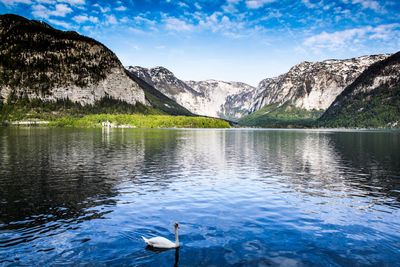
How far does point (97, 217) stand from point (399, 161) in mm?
69671

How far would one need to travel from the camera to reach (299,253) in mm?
23547

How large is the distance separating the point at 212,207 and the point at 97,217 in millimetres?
11842

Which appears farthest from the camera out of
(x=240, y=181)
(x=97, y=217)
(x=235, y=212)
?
(x=240, y=181)

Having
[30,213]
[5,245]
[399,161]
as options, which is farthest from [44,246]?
[399,161]

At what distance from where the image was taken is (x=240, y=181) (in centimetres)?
5178

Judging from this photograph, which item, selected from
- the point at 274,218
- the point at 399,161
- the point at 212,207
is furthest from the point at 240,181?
the point at 399,161

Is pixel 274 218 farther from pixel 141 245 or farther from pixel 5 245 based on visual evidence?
pixel 5 245

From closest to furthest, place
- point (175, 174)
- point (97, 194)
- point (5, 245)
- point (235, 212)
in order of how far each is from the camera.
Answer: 1. point (5, 245)
2. point (235, 212)
3. point (97, 194)
4. point (175, 174)

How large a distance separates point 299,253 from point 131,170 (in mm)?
41414

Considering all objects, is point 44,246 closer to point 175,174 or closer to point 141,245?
point 141,245

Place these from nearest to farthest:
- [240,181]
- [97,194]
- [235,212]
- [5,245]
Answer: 1. [5,245]
2. [235,212]
3. [97,194]
4. [240,181]

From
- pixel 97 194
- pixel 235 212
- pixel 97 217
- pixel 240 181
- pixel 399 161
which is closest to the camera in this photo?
pixel 97 217

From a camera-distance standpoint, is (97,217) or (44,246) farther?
(97,217)

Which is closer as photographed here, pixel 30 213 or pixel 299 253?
pixel 299 253
